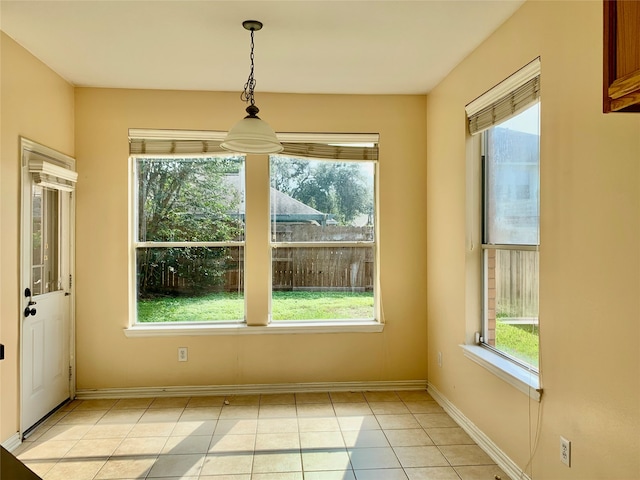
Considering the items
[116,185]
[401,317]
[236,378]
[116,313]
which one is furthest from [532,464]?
[116,185]

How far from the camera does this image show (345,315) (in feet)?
14.3

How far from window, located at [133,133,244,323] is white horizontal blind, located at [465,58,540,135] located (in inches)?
83.3

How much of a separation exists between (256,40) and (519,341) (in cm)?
263

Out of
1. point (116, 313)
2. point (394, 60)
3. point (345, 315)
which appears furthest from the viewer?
point (345, 315)

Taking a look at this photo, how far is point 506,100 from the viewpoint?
9.30ft

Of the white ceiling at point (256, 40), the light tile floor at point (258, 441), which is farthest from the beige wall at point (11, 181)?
the light tile floor at point (258, 441)

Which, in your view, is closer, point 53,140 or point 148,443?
point 148,443

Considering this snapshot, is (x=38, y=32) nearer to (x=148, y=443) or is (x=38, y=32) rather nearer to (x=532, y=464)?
(x=148, y=443)

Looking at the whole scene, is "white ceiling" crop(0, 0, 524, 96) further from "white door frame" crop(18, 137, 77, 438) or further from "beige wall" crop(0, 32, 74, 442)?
"white door frame" crop(18, 137, 77, 438)

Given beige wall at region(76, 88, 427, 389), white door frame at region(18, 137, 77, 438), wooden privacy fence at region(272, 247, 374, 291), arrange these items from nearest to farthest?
white door frame at region(18, 137, 77, 438) < beige wall at region(76, 88, 427, 389) < wooden privacy fence at region(272, 247, 374, 291)

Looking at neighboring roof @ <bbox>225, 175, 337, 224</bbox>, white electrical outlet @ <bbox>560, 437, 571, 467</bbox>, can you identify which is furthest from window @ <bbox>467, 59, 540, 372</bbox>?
neighboring roof @ <bbox>225, 175, 337, 224</bbox>

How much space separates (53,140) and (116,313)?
1563mm

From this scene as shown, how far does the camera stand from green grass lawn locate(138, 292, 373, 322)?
4.23 m

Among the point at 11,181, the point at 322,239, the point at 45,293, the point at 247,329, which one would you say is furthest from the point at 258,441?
the point at 11,181
